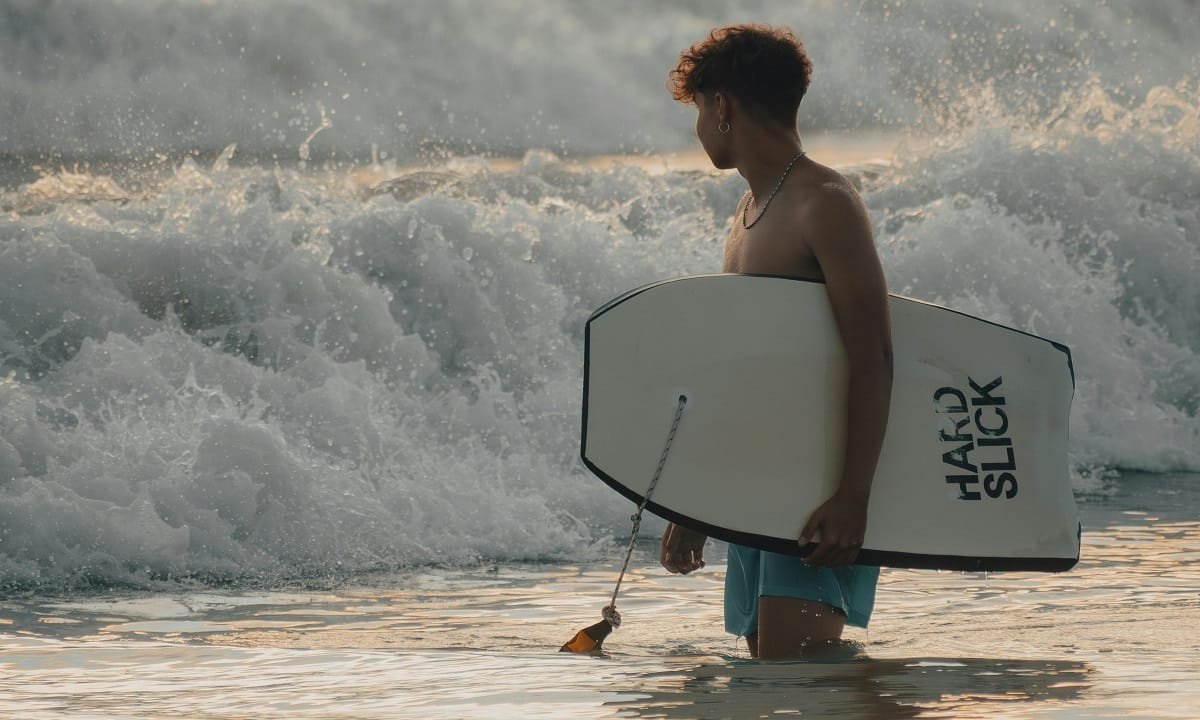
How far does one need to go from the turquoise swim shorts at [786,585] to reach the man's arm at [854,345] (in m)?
0.14

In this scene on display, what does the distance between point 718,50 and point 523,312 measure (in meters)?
7.98

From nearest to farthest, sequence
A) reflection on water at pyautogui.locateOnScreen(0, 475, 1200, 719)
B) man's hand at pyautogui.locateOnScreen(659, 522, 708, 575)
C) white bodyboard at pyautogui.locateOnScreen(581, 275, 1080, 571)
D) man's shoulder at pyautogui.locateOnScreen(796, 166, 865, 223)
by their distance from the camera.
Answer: reflection on water at pyautogui.locateOnScreen(0, 475, 1200, 719)
man's shoulder at pyautogui.locateOnScreen(796, 166, 865, 223)
white bodyboard at pyautogui.locateOnScreen(581, 275, 1080, 571)
man's hand at pyautogui.locateOnScreen(659, 522, 708, 575)

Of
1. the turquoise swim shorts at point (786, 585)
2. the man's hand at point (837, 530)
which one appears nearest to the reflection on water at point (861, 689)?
the turquoise swim shorts at point (786, 585)

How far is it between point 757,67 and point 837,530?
871 mm

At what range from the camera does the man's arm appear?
9.25ft

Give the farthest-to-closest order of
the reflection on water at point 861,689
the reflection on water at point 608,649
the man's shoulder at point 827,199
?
the man's shoulder at point 827,199 → the reflection on water at point 608,649 → the reflection on water at point 861,689

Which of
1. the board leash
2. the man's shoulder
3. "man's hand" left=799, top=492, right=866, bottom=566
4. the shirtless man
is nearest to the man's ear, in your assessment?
the shirtless man

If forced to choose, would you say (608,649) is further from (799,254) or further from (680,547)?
(799,254)

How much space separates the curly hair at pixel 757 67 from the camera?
2945 millimetres

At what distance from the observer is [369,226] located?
1134 centimetres

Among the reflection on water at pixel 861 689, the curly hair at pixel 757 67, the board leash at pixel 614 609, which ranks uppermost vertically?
the curly hair at pixel 757 67

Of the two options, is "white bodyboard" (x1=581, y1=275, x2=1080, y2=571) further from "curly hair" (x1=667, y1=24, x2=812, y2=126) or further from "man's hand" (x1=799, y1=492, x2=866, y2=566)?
"curly hair" (x1=667, y1=24, x2=812, y2=126)

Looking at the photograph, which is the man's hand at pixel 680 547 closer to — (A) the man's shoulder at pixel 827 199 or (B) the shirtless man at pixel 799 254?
(B) the shirtless man at pixel 799 254

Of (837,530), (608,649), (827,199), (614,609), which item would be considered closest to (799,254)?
(827,199)
